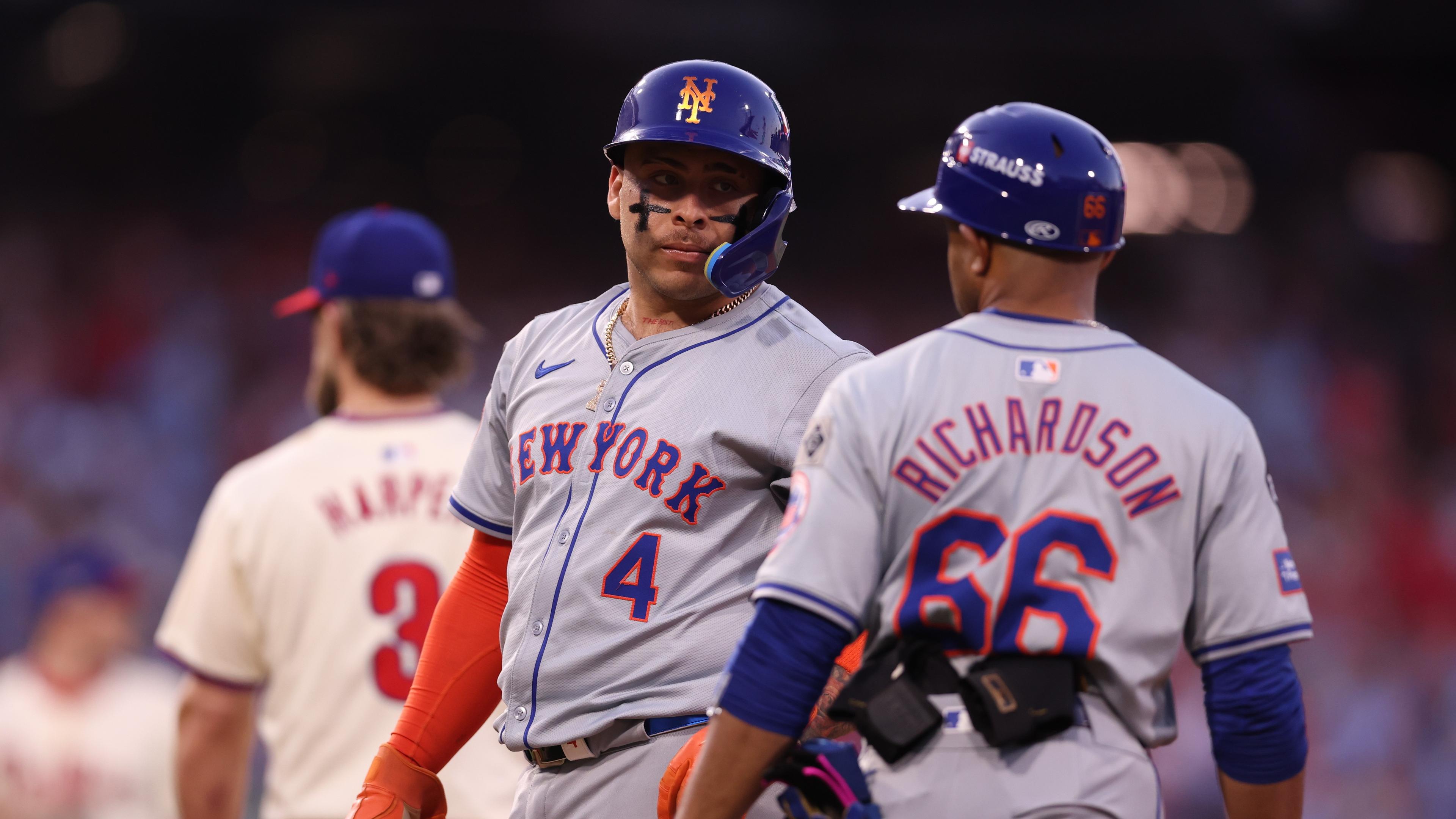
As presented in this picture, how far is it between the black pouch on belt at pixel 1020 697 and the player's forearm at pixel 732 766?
0.28m

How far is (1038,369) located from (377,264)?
276 centimetres

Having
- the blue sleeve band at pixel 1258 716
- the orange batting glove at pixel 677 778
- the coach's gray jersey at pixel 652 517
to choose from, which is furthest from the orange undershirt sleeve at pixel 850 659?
the blue sleeve band at pixel 1258 716

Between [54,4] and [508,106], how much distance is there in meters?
3.71

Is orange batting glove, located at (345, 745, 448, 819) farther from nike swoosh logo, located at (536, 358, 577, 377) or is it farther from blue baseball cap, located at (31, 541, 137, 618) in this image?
blue baseball cap, located at (31, 541, 137, 618)

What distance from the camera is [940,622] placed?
80.7 inches

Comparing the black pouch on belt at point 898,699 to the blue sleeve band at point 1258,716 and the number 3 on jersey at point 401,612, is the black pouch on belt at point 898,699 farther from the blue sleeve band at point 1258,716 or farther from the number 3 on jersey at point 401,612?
the number 3 on jersey at point 401,612

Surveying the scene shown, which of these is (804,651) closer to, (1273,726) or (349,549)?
(1273,726)

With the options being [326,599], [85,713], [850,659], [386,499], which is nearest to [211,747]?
[326,599]

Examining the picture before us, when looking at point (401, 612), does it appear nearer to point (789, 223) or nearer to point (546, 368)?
point (546, 368)

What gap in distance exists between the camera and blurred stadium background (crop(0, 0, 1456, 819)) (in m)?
10.3

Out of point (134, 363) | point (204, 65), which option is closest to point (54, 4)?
point (204, 65)

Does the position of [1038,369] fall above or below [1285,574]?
above

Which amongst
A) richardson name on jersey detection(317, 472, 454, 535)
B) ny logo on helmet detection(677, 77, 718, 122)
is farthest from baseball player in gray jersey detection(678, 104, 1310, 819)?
richardson name on jersey detection(317, 472, 454, 535)

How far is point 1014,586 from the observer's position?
2.03m
